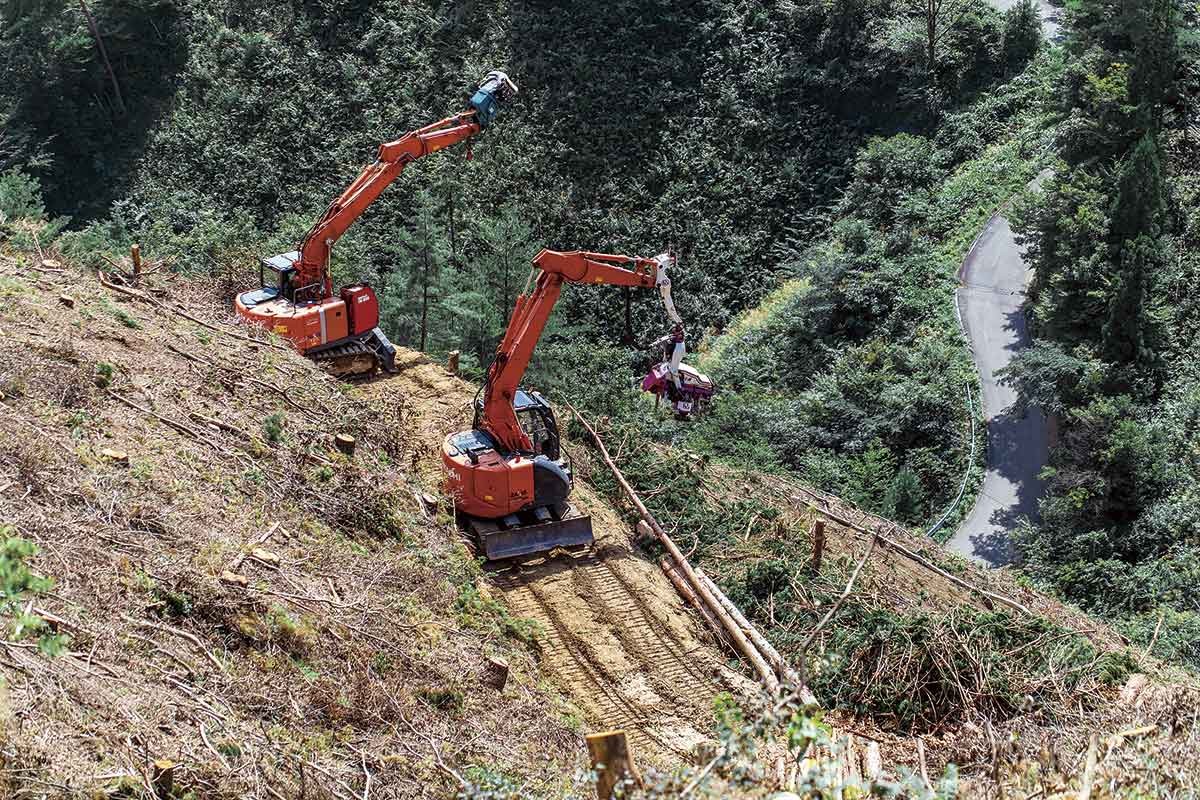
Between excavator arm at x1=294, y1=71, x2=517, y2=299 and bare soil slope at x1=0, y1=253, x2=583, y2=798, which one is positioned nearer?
bare soil slope at x1=0, y1=253, x2=583, y2=798

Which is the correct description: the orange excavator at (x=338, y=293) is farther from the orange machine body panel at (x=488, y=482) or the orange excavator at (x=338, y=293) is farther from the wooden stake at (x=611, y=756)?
the wooden stake at (x=611, y=756)

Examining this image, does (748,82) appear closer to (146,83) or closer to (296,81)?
(296,81)

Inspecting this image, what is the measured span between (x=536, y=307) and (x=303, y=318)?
6.34 meters

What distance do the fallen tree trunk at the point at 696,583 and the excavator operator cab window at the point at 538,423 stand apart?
1.68 meters

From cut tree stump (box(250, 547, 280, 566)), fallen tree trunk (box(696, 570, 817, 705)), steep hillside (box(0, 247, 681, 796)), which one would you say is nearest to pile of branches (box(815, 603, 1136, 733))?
fallen tree trunk (box(696, 570, 817, 705))

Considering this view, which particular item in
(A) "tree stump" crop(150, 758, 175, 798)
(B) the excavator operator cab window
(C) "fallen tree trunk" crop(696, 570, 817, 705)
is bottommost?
(C) "fallen tree trunk" crop(696, 570, 817, 705)

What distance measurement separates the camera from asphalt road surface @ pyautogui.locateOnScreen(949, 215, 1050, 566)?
2502 centimetres

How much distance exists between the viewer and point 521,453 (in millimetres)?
16766

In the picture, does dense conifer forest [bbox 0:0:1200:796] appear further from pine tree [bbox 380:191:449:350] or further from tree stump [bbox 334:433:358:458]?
tree stump [bbox 334:433:358:458]

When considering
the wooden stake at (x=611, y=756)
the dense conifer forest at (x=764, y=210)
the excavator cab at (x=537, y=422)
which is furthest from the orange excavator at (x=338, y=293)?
the wooden stake at (x=611, y=756)

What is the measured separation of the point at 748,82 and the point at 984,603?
26.1m

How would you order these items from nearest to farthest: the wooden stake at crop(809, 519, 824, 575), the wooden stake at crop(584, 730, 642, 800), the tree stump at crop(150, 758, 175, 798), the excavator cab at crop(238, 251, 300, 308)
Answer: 1. the wooden stake at crop(584, 730, 642, 800)
2. the tree stump at crop(150, 758, 175, 798)
3. the wooden stake at crop(809, 519, 824, 575)
4. the excavator cab at crop(238, 251, 300, 308)

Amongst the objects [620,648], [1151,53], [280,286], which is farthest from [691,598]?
[1151,53]

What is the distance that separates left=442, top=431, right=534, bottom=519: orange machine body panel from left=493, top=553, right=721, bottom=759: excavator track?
3.13 ft
